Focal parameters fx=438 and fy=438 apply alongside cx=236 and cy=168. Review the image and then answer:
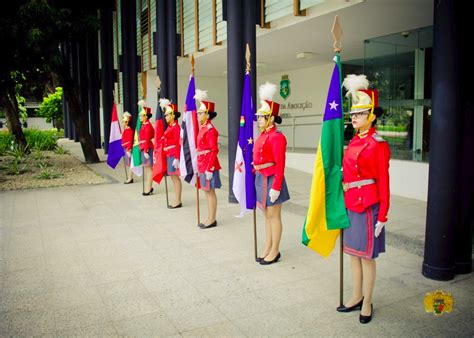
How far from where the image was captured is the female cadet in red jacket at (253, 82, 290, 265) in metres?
5.07

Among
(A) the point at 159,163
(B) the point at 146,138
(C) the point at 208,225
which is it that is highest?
(B) the point at 146,138

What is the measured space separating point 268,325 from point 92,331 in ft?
4.88

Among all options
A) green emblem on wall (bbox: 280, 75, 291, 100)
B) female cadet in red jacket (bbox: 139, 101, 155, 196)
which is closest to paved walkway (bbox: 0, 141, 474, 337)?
female cadet in red jacket (bbox: 139, 101, 155, 196)

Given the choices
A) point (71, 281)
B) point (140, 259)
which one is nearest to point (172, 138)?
point (140, 259)

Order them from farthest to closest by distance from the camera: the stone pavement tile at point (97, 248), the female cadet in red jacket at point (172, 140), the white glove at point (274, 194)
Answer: the female cadet in red jacket at point (172, 140)
the stone pavement tile at point (97, 248)
the white glove at point (274, 194)

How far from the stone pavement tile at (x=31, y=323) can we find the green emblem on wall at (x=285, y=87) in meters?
16.8

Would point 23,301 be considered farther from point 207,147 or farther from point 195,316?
point 207,147

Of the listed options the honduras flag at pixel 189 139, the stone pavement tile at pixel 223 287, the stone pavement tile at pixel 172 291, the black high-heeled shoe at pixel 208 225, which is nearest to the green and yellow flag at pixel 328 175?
the stone pavement tile at pixel 223 287

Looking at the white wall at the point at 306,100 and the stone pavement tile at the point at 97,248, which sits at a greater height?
the white wall at the point at 306,100

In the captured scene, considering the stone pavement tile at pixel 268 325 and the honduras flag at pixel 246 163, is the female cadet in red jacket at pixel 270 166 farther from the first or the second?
the stone pavement tile at pixel 268 325

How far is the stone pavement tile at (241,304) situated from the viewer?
157 inches

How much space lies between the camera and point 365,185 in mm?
3709

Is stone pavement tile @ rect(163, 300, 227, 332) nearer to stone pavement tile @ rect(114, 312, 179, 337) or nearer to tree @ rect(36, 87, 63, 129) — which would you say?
stone pavement tile @ rect(114, 312, 179, 337)

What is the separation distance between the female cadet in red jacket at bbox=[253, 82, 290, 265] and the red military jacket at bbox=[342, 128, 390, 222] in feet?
4.34
